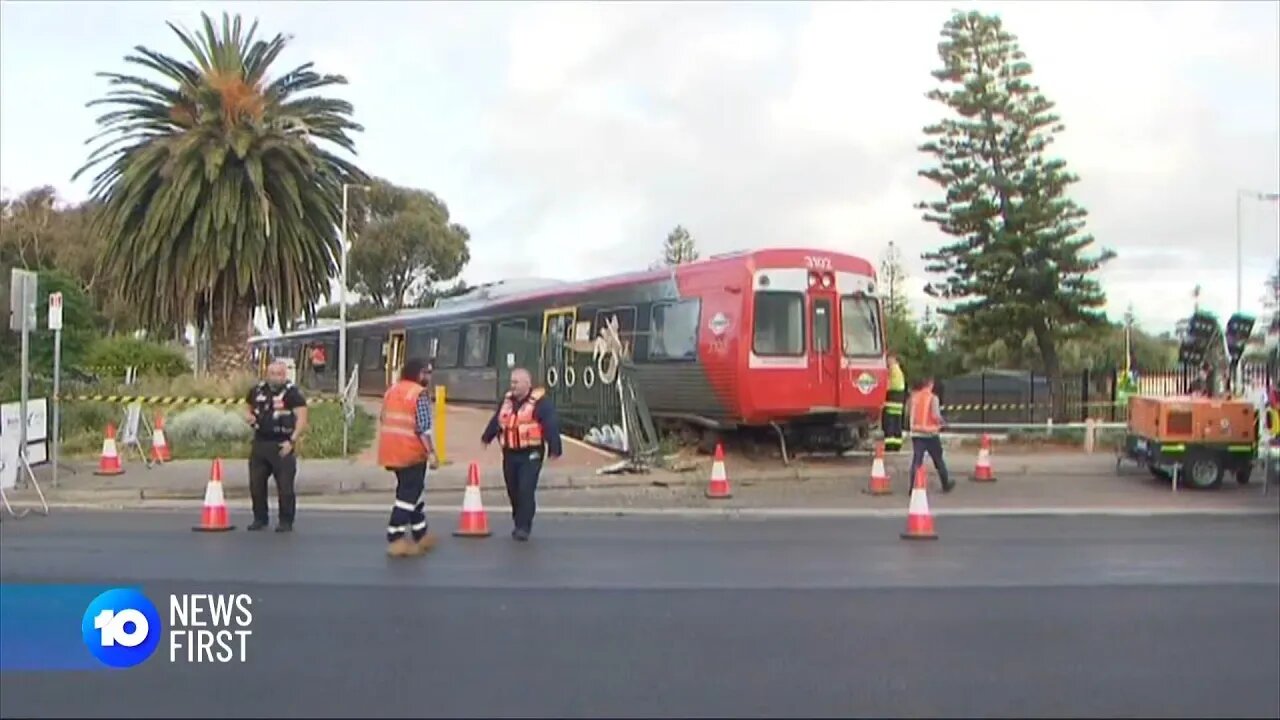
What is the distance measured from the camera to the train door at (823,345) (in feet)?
64.2

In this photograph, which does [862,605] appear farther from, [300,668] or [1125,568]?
[300,668]

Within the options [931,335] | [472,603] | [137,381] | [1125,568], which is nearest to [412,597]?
[472,603]

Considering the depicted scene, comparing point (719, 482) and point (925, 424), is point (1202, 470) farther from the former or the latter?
point (719, 482)

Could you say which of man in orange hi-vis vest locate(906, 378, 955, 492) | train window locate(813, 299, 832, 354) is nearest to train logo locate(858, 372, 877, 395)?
train window locate(813, 299, 832, 354)

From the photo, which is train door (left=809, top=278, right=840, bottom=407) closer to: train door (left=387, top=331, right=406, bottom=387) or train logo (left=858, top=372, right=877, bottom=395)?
train logo (left=858, top=372, right=877, bottom=395)

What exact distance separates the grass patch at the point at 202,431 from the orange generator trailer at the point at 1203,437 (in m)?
12.3

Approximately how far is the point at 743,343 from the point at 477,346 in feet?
37.2

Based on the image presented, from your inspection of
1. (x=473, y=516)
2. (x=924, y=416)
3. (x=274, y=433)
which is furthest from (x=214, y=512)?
(x=924, y=416)

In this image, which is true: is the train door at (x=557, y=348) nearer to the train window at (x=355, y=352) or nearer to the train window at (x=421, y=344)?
the train window at (x=421, y=344)

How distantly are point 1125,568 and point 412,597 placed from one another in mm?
5825

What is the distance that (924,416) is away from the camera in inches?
666

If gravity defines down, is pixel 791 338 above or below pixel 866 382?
above

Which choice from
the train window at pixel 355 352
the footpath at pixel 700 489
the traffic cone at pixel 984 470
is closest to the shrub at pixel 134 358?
the train window at pixel 355 352

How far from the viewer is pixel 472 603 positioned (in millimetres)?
8836
